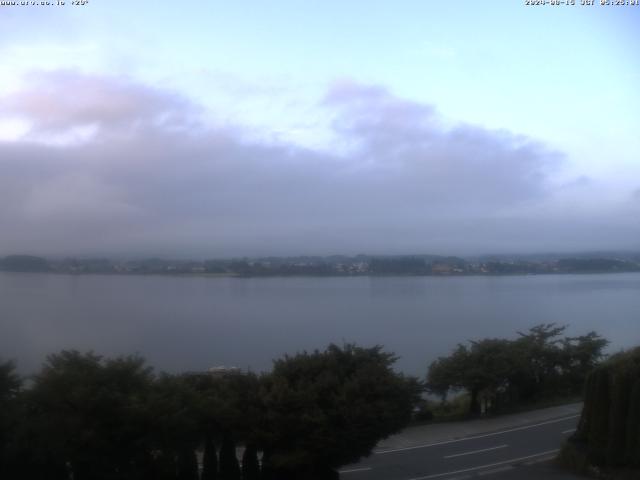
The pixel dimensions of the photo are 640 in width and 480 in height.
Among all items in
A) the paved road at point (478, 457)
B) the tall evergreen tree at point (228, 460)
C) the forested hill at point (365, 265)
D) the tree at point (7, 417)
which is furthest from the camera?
the forested hill at point (365, 265)

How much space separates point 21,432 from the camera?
10.1 meters

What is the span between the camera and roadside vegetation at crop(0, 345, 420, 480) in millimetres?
10867

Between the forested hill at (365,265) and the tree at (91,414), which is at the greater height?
the forested hill at (365,265)

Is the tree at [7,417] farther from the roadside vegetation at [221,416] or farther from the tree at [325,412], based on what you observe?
the tree at [325,412]

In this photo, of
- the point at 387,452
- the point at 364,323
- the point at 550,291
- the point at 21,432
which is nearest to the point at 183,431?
the point at 21,432

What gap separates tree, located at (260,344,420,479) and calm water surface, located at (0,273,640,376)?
349 centimetres

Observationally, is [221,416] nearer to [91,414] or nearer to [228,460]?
[228,460]

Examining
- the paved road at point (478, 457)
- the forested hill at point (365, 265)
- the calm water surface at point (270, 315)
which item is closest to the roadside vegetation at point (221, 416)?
the paved road at point (478, 457)

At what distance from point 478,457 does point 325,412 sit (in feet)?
23.2

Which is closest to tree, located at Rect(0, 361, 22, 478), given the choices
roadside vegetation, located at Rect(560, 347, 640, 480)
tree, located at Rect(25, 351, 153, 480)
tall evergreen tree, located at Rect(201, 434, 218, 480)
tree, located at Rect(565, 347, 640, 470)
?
tree, located at Rect(25, 351, 153, 480)

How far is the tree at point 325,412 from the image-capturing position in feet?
42.0

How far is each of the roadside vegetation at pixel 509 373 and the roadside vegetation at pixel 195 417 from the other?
10692 millimetres

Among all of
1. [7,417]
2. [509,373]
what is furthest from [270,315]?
[7,417]

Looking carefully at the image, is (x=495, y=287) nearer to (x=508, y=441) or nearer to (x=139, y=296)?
(x=139, y=296)
